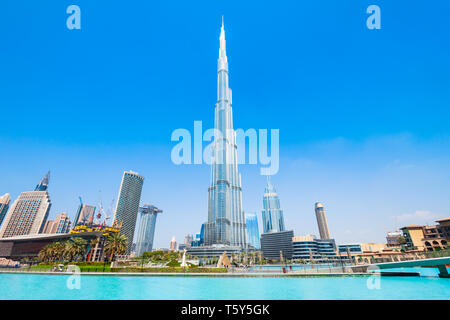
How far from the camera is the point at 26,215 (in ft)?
602

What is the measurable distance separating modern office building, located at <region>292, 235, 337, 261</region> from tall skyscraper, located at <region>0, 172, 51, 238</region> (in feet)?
722

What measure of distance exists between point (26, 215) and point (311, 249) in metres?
243

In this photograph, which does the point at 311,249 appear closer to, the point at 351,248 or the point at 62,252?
the point at 351,248

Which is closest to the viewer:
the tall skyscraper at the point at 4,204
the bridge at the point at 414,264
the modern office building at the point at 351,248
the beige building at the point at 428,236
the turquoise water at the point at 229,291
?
the turquoise water at the point at 229,291

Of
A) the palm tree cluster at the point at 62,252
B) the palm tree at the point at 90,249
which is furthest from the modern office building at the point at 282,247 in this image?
the palm tree cluster at the point at 62,252

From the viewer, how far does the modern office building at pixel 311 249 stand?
551 ft

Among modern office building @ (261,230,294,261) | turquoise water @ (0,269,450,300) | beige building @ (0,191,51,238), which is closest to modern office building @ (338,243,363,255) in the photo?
modern office building @ (261,230,294,261)

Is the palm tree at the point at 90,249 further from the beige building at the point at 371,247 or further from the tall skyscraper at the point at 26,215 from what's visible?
the beige building at the point at 371,247

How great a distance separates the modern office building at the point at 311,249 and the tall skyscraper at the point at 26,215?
722 feet
